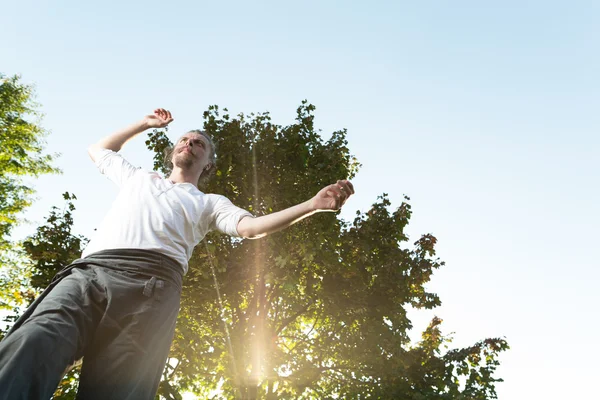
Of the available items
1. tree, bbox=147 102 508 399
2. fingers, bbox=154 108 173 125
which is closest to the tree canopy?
tree, bbox=147 102 508 399

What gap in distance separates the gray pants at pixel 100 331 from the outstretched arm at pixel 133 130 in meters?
1.17

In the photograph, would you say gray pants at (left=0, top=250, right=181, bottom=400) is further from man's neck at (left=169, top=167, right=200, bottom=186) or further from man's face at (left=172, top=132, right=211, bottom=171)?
man's face at (left=172, top=132, right=211, bottom=171)

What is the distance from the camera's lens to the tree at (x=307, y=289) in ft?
39.0

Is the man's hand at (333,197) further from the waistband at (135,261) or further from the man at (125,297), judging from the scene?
the waistband at (135,261)

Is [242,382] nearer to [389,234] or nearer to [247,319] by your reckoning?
[247,319]

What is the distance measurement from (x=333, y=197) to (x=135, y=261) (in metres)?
0.98

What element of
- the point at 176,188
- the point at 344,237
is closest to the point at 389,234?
the point at 344,237

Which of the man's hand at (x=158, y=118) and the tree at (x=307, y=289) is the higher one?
the tree at (x=307, y=289)

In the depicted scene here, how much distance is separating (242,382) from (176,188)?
38.1ft

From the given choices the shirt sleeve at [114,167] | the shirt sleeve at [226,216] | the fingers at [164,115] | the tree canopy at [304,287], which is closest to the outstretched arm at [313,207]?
the shirt sleeve at [226,216]

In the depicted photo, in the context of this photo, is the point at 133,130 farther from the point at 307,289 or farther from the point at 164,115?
the point at 307,289

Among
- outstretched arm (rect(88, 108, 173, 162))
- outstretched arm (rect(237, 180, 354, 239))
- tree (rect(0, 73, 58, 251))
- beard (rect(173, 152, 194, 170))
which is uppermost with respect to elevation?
tree (rect(0, 73, 58, 251))

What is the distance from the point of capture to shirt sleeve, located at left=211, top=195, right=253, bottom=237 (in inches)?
93.3

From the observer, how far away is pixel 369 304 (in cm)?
1227
